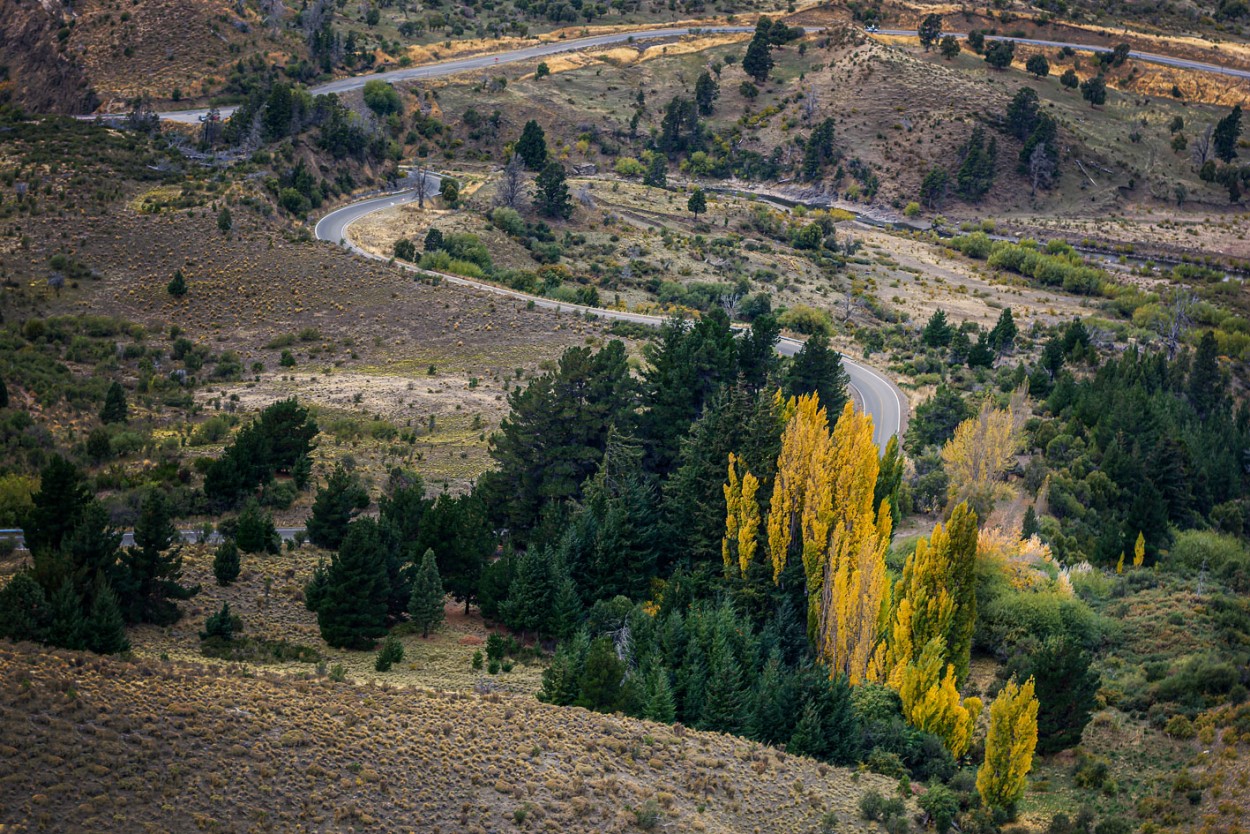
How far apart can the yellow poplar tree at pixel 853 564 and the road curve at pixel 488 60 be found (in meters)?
70.2

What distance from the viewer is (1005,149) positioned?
131 m

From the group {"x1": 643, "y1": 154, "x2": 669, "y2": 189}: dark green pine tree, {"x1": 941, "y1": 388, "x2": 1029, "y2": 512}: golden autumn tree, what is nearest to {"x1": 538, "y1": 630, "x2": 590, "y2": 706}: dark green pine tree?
{"x1": 941, "y1": 388, "x2": 1029, "y2": 512}: golden autumn tree

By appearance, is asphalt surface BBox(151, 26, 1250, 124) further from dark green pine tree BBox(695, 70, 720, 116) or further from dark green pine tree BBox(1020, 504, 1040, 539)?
dark green pine tree BBox(1020, 504, 1040, 539)

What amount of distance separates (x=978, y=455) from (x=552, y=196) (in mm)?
55109

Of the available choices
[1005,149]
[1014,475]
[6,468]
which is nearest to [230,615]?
[6,468]

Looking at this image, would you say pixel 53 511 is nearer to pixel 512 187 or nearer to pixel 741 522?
pixel 741 522

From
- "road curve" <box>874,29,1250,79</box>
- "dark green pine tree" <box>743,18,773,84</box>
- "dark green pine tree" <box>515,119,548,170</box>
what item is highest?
"road curve" <box>874,29,1250,79</box>

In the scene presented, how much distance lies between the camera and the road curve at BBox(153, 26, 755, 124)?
371ft

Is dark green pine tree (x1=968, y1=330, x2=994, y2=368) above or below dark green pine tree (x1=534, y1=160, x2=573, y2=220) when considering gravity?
below

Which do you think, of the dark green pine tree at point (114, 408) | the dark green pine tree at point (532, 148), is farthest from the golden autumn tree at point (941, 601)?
the dark green pine tree at point (532, 148)

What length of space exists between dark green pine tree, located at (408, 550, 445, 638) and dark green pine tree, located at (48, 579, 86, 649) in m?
11.7

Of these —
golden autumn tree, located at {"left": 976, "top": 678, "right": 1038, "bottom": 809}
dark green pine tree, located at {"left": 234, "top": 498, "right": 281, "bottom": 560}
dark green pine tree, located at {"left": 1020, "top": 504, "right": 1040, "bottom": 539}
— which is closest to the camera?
golden autumn tree, located at {"left": 976, "top": 678, "right": 1038, "bottom": 809}

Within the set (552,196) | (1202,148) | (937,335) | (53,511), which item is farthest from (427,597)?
(1202,148)

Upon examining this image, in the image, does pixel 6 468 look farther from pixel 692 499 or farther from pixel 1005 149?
pixel 1005 149
